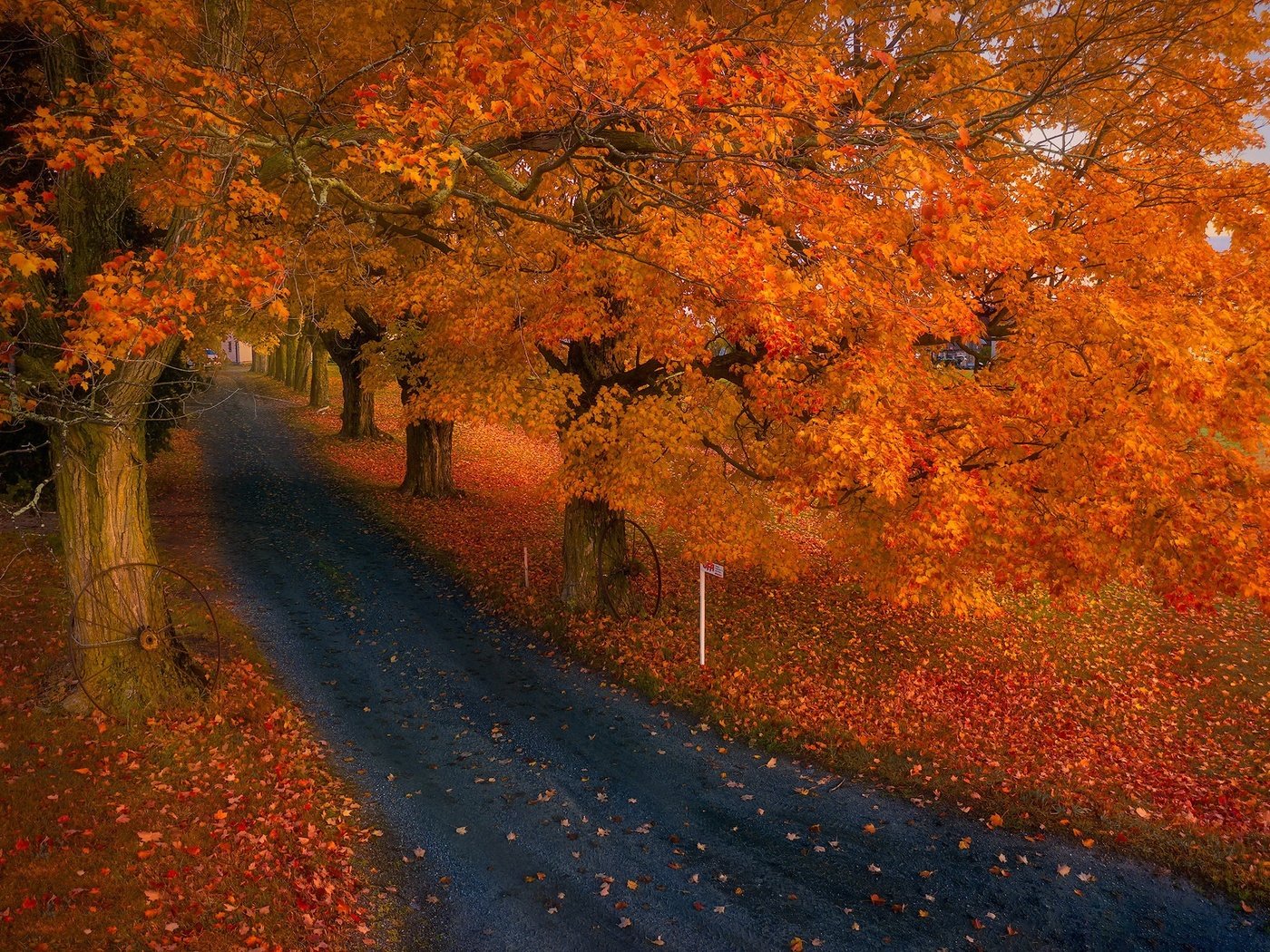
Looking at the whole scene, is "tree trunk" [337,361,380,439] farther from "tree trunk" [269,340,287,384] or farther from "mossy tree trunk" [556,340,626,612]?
"tree trunk" [269,340,287,384]

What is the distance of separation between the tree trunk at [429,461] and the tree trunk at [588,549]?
9.03 meters

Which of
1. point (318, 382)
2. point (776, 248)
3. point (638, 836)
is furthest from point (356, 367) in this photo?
point (638, 836)

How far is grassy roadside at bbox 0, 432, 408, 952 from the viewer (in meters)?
5.98

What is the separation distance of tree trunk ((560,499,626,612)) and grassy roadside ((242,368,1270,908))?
0.62 m

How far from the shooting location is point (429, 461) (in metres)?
22.6

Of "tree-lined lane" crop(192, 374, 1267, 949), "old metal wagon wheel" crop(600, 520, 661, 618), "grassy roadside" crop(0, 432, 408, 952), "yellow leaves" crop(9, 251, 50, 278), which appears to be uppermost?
"yellow leaves" crop(9, 251, 50, 278)

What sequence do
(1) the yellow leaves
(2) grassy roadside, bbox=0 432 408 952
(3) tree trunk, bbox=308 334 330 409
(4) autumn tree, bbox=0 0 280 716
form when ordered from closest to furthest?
1. (2) grassy roadside, bbox=0 432 408 952
2. (1) the yellow leaves
3. (4) autumn tree, bbox=0 0 280 716
4. (3) tree trunk, bbox=308 334 330 409

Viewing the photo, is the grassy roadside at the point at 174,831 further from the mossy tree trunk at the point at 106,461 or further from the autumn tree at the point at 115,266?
the autumn tree at the point at 115,266

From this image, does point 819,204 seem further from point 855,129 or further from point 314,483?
point 314,483

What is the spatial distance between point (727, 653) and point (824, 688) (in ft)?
5.60

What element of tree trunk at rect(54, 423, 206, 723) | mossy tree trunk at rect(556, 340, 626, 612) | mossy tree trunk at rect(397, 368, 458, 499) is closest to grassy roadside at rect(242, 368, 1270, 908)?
mossy tree trunk at rect(556, 340, 626, 612)

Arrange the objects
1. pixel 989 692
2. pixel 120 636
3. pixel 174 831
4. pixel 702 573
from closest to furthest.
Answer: pixel 174 831 < pixel 120 636 < pixel 702 573 < pixel 989 692

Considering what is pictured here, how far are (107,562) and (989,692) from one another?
13011 millimetres

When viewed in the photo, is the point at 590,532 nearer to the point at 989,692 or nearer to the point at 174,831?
the point at 989,692
